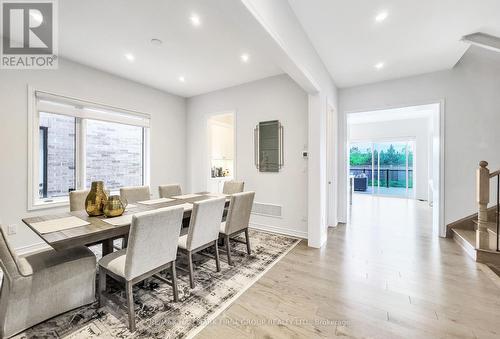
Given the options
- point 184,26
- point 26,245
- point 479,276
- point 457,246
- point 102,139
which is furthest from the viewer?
point 102,139

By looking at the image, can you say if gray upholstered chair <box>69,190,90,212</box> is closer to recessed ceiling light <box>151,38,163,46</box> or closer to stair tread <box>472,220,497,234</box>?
recessed ceiling light <box>151,38,163,46</box>

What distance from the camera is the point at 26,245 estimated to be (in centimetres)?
310

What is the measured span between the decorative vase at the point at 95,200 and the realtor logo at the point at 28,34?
201 cm

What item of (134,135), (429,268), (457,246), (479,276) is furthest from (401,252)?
(134,135)

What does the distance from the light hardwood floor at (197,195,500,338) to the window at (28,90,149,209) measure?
11.6 feet

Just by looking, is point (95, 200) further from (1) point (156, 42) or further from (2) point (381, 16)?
(2) point (381, 16)

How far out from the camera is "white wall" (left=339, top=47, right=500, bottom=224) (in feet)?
11.0

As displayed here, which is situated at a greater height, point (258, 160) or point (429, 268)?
point (258, 160)

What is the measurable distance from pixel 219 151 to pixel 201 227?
143 inches

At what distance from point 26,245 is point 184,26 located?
3773 millimetres

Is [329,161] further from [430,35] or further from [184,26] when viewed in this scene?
[184,26]

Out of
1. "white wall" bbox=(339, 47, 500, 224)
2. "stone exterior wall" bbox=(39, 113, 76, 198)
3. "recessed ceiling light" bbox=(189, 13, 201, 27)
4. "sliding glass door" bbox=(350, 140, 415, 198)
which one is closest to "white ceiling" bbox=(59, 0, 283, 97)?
"recessed ceiling light" bbox=(189, 13, 201, 27)

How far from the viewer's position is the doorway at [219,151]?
16.9ft

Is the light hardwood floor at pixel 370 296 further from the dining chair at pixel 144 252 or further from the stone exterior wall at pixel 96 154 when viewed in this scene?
the stone exterior wall at pixel 96 154
